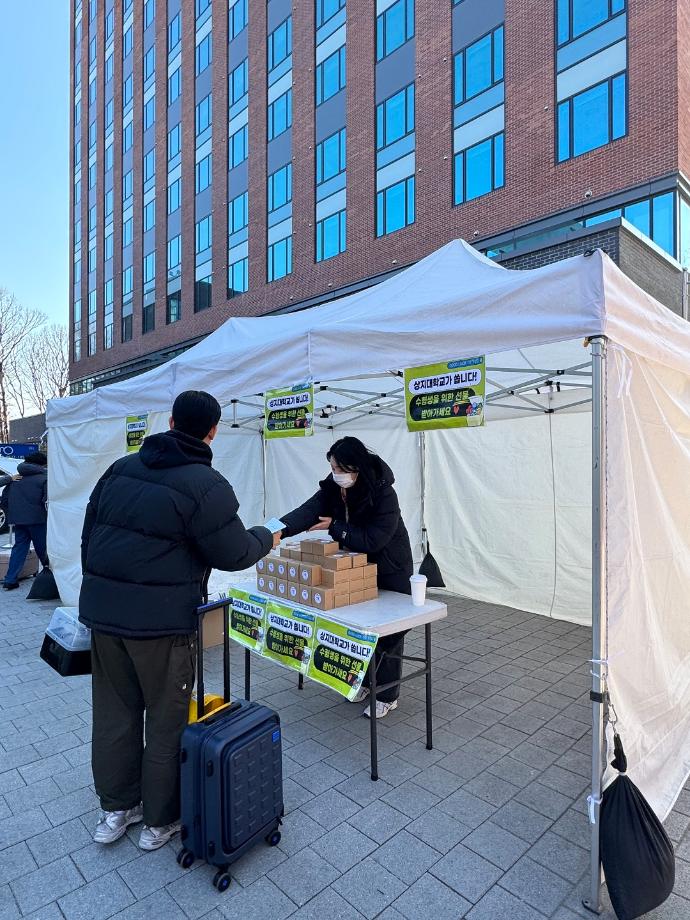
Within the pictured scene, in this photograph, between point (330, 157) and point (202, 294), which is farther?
point (202, 294)

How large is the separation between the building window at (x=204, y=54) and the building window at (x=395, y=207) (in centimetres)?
1298

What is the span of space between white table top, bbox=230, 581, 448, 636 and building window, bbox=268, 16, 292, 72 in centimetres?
2228

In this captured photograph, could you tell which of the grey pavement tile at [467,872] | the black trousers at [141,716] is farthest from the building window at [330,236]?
the grey pavement tile at [467,872]

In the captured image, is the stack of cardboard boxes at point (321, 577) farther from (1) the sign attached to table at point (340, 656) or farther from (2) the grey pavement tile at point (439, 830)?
(2) the grey pavement tile at point (439, 830)

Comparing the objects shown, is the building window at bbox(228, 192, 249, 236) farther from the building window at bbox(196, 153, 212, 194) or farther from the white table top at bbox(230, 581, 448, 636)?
the white table top at bbox(230, 581, 448, 636)

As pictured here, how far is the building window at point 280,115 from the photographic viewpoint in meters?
19.8

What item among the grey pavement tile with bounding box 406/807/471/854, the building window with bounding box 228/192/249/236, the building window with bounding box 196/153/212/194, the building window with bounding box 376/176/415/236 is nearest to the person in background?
the grey pavement tile with bounding box 406/807/471/854

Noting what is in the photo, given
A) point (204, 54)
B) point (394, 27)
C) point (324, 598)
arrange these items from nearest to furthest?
point (324, 598)
point (394, 27)
point (204, 54)

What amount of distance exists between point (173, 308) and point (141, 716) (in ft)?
86.2

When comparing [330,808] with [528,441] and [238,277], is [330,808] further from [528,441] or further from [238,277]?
[238,277]

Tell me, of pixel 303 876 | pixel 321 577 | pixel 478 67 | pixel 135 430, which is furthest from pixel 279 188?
pixel 303 876

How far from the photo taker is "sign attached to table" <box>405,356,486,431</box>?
2.76 meters

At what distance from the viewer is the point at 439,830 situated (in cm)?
242

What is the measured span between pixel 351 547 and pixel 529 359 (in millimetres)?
2352
